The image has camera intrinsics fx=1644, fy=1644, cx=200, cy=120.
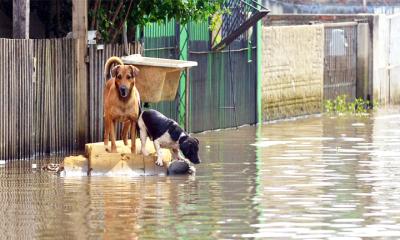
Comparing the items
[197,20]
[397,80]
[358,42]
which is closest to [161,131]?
[197,20]

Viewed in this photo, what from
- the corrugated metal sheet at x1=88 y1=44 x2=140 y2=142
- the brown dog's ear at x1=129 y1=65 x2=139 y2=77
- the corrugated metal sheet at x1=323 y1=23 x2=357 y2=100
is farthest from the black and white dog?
the corrugated metal sheet at x1=323 y1=23 x2=357 y2=100

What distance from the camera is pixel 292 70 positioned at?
34625 mm

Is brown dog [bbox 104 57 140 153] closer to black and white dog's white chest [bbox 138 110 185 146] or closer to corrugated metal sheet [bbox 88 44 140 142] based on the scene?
black and white dog's white chest [bbox 138 110 185 146]

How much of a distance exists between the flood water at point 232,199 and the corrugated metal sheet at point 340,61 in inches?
477

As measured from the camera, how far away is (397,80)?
4266 centimetres

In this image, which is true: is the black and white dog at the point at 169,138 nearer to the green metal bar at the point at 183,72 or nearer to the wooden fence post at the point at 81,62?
the wooden fence post at the point at 81,62

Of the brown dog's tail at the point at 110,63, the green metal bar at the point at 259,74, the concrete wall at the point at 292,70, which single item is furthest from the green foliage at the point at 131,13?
the concrete wall at the point at 292,70

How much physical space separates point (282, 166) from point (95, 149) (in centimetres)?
267

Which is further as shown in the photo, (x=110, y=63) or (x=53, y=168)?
(x=110, y=63)

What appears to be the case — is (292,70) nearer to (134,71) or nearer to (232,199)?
(134,71)

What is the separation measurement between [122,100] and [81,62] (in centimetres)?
391

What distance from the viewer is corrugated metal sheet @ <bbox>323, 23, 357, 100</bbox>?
37406 millimetres

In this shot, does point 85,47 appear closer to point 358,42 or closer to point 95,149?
point 95,149

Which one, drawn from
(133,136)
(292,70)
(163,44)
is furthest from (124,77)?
(292,70)
